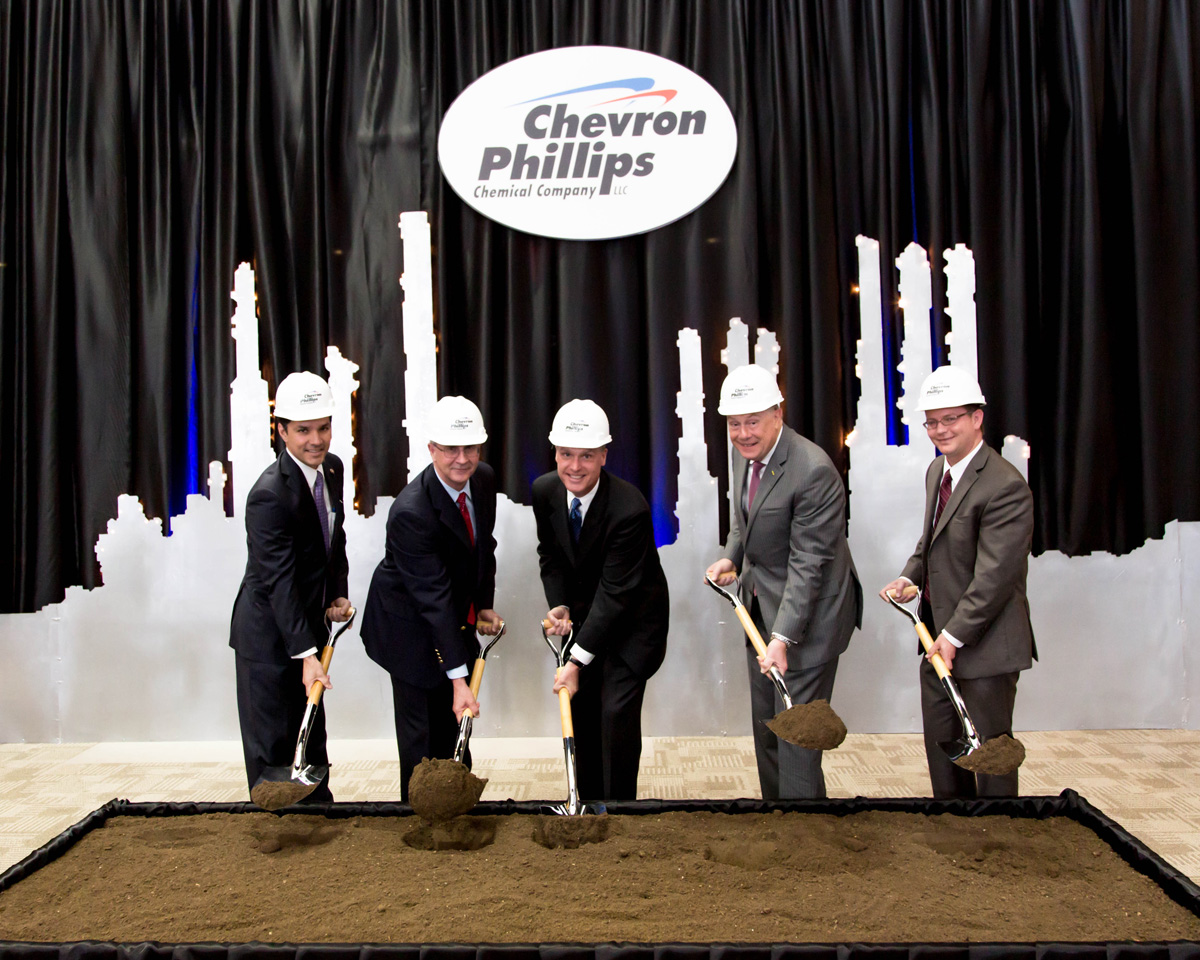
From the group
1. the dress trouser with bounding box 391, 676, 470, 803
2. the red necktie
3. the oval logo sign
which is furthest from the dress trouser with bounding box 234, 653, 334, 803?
the oval logo sign

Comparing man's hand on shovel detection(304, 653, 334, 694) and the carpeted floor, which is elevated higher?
man's hand on shovel detection(304, 653, 334, 694)

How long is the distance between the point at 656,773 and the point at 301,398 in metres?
2.17

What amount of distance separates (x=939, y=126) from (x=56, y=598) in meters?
4.81

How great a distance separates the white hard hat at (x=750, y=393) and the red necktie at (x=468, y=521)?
2.92 ft

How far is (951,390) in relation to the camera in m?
2.86

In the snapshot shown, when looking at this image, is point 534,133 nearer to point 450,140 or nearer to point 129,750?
point 450,140

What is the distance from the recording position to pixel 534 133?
14.5ft

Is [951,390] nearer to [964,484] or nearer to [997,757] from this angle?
[964,484]

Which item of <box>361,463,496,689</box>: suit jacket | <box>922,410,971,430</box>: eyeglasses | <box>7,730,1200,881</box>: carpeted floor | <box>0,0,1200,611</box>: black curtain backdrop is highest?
<box>0,0,1200,611</box>: black curtain backdrop

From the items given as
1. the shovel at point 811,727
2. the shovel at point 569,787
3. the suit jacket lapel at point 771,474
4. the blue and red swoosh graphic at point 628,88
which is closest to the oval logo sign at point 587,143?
the blue and red swoosh graphic at point 628,88

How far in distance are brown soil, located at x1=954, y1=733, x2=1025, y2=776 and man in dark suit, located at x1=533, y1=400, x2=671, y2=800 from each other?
100 cm

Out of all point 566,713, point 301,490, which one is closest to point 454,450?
point 301,490

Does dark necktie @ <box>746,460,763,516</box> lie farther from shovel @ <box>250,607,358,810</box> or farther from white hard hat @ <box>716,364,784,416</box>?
shovel @ <box>250,607,358,810</box>

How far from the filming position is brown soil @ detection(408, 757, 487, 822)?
218 cm
